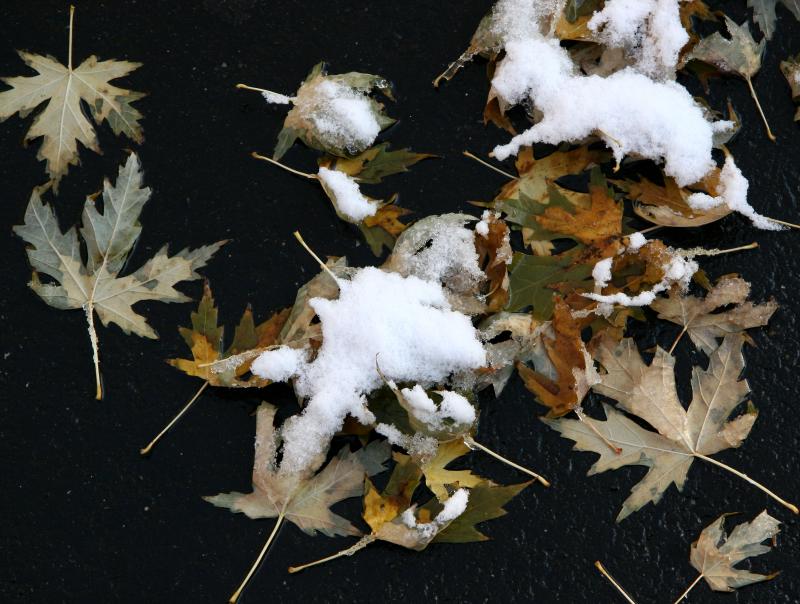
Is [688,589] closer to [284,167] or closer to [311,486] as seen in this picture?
[311,486]

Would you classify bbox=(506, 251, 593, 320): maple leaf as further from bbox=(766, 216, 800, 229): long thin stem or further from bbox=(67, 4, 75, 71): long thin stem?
bbox=(67, 4, 75, 71): long thin stem

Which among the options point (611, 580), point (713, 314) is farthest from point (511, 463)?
point (713, 314)

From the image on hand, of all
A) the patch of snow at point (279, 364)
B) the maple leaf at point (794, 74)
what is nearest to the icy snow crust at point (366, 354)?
the patch of snow at point (279, 364)

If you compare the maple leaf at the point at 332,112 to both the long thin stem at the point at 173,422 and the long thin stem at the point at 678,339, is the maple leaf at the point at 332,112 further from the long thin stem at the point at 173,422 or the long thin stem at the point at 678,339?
the long thin stem at the point at 678,339

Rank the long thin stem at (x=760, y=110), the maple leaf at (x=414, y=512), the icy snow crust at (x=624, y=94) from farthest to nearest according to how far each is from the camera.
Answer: the long thin stem at (x=760, y=110) → the icy snow crust at (x=624, y=94) → the maple leaf at (x=414, y=512)

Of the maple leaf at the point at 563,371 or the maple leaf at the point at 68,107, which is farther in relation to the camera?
the maple leaf at the point at 68,107

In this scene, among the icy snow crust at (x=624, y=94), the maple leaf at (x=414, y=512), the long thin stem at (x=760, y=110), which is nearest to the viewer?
the maple leaf at (x=414, y=512)
